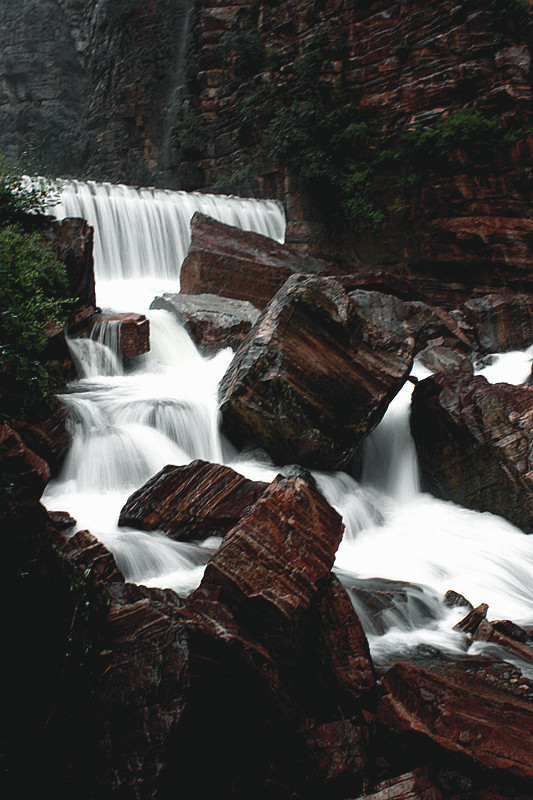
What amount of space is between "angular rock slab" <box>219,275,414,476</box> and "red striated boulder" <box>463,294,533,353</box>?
5.06 meters

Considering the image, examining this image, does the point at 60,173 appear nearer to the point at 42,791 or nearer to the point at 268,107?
the point at 268,107

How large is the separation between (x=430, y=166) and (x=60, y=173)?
18929 mm

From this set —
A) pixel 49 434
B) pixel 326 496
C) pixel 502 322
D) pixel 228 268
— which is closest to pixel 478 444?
pixel 326 496

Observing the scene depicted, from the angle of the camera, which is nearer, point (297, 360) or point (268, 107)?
point (297, 360)

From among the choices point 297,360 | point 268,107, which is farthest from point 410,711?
point 268,107

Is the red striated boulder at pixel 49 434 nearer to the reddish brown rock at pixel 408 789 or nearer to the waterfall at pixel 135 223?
the reddish brown rock at pixel 408 789

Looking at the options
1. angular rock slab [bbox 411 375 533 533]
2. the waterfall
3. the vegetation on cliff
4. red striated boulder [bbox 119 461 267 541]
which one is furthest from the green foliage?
the waterfall

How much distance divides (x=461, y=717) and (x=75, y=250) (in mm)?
7308

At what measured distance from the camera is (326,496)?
603 centimetres

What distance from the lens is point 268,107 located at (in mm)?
17281

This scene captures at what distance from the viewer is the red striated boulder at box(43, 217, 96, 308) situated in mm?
7844

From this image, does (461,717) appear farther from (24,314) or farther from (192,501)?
(24,314)

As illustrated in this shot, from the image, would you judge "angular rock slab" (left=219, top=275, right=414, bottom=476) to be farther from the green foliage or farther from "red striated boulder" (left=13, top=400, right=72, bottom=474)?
the green foliage

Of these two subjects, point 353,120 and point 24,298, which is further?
point 353,120
